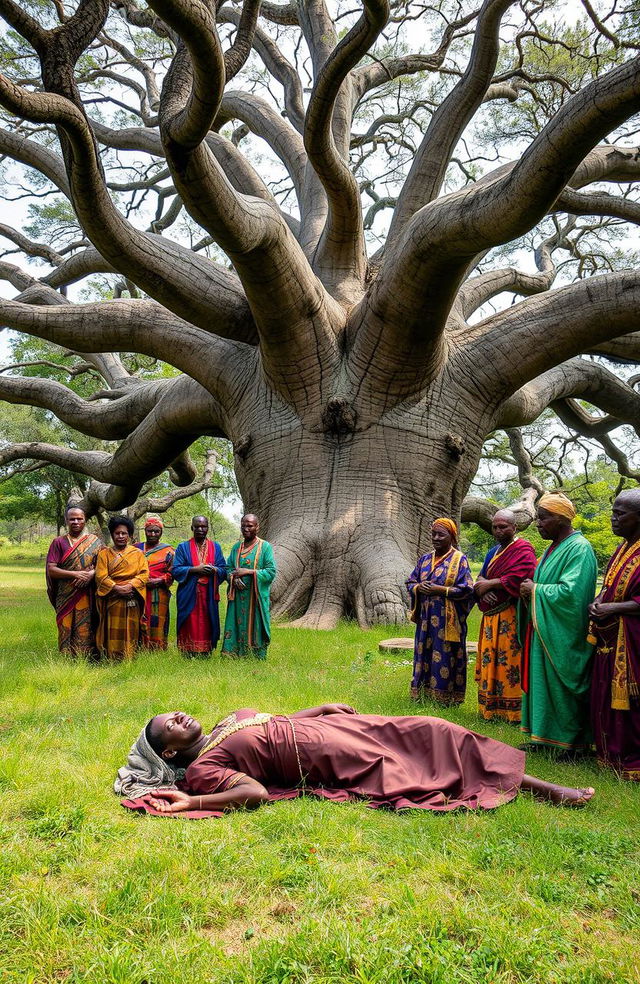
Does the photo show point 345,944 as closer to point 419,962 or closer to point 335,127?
point 419,962

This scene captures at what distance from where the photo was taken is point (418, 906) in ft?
7.79

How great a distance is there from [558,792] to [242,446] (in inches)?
291

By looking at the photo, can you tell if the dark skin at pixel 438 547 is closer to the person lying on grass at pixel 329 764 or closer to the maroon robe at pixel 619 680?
the maroon robe at pixel 619 680

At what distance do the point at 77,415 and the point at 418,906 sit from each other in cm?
1164

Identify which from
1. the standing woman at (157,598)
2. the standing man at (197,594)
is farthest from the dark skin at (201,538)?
the standing woman at (157,598)

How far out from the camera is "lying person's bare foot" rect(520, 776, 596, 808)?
3.46m

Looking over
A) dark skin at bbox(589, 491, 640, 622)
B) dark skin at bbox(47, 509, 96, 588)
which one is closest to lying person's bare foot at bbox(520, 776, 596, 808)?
dark skin at bbox(589, 491, 640, 622)

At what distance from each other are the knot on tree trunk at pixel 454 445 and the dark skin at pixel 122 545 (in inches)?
187

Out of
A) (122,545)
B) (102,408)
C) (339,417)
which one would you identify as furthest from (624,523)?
(102,408)

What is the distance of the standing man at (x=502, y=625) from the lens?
5203 millimetres

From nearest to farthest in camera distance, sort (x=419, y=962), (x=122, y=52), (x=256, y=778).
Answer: (x=419, y=962), (x=256, y=778), (x=122, y=52)

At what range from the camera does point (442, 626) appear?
5547mm

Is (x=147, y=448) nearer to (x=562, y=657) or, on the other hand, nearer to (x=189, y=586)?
(x=189, y=586)

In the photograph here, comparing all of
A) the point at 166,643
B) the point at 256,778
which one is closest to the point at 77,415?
the point at 166,643
